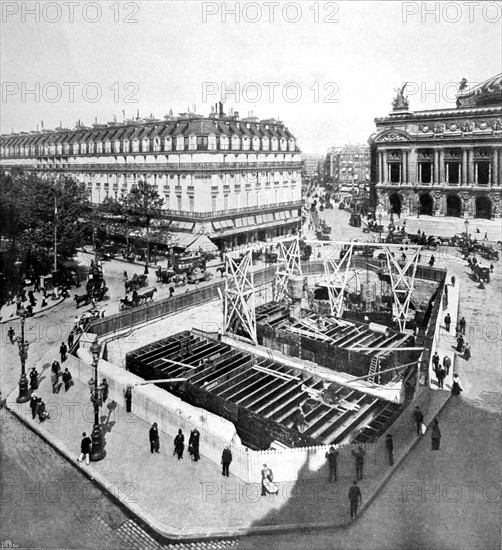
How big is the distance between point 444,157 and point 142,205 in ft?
147

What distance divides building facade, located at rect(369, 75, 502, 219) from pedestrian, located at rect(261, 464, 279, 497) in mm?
60589

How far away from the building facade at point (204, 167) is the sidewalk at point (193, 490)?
3142 centimetres

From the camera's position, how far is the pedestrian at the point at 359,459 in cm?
1435

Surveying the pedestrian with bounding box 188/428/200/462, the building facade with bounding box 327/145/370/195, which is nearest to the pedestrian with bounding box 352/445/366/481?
the pedestrian with bounding box 188/428/200/462

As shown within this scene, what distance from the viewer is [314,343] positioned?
24.7 meters

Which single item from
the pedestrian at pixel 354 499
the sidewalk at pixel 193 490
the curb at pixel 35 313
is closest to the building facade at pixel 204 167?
the curb at pixel 35 313

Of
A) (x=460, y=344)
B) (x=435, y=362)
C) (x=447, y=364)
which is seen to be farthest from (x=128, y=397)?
(x=460, y=344)

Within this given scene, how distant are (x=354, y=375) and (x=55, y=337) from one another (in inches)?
627

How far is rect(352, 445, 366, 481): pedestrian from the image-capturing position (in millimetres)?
14352

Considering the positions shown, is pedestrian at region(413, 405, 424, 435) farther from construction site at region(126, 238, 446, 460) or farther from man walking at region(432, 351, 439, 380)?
man walking at region(432, 351, 439, 380)

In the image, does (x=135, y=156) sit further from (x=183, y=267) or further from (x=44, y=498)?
(x=44, y=498)

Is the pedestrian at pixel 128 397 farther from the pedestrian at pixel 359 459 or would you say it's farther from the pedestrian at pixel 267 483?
the pedestrian at pixel 359 459

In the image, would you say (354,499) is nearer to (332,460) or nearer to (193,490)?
(332,460)

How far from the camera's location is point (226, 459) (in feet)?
48.8
